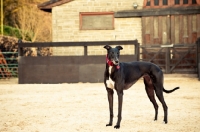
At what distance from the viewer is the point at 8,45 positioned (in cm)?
2272

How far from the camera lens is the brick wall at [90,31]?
806 inches

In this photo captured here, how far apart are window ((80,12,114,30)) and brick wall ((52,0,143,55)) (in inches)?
5.7

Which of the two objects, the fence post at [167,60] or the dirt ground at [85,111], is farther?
the fence post at [167,60]

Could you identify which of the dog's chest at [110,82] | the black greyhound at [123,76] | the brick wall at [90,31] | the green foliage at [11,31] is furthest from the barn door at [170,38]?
the green foliage at [11,31]

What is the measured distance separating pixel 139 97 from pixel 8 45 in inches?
463

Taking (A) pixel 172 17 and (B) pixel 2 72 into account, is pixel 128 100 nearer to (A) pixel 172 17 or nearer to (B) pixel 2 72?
(A) pixel 172 17

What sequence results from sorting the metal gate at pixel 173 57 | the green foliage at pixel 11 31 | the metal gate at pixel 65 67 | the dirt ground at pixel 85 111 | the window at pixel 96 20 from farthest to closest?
the green foliage at pixel 11 31, the window at pixel 96 20, the metal gate at pixel 173 57, the metal gate at pixel 65 67, the dirt ground at pixel 85 111

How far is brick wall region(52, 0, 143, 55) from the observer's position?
20469 millimetres

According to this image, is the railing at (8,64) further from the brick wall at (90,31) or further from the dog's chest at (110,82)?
the dog's chest at (110,82)

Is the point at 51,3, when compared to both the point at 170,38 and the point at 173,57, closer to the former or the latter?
the point at 170,38

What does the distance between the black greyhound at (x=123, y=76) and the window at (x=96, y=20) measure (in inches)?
473

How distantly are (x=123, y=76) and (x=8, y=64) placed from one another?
47.1 ft

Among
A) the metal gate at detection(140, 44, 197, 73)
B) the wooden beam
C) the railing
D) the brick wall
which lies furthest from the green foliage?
the metal gate at detection(140, 44, 197, 73)

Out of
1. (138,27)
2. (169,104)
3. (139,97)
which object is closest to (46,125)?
(169,104)
